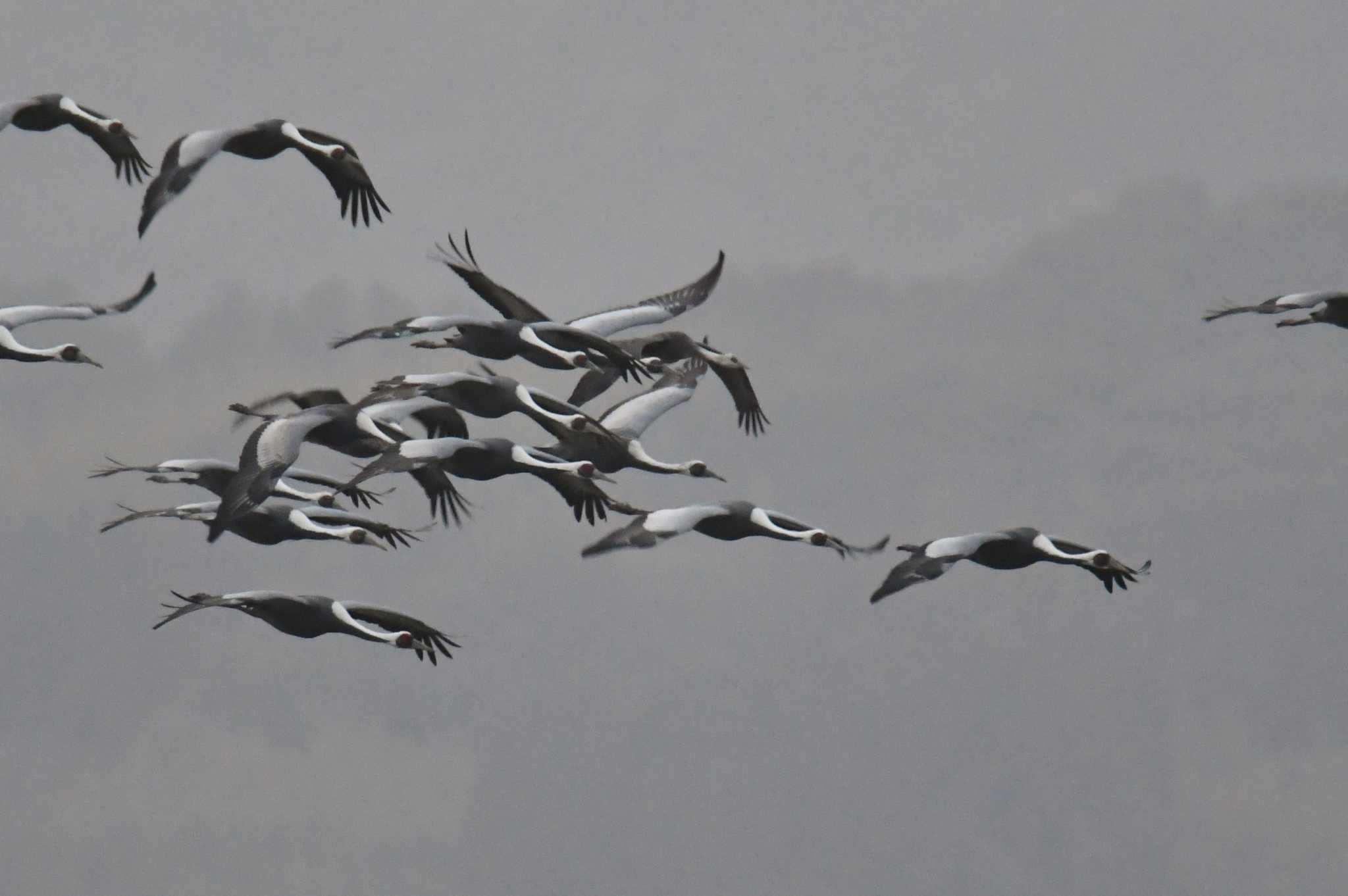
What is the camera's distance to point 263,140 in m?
32.8

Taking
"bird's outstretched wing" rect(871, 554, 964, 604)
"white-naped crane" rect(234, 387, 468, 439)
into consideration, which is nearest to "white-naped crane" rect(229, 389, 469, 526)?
"white-naped crane" rect(234, 387, 468, 439)

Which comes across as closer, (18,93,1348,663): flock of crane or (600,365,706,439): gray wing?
(18,93,1348,663): flock of crane

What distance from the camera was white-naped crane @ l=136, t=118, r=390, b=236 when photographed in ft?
105

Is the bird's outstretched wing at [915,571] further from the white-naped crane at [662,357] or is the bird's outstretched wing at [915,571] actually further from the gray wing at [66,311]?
the gray wing at [66,311]

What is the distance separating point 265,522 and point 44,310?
5808 millimetres

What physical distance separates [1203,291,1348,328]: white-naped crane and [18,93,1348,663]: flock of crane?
0.03 m

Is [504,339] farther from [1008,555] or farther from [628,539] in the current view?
[1008,555]

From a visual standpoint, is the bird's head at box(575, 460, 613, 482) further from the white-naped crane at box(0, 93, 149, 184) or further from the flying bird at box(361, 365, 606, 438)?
the white-naped crane at box(0, 93, 149, 184)

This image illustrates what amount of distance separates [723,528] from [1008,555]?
3.57m

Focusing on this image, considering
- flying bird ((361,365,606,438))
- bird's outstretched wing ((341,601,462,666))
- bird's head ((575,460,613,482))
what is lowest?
bird's outstretched wing ((341,601,462,666))

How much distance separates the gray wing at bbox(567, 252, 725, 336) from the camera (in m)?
38.0

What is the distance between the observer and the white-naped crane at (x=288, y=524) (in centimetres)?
3219

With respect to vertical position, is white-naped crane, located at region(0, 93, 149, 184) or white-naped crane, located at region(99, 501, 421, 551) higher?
white-naped crane, located at region(0, 93, 149, 184)

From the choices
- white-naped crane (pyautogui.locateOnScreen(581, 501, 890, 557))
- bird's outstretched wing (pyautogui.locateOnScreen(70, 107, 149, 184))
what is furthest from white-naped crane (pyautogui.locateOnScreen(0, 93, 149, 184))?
white-naped crane (pyautogui.locateOnScreen(581, 501, 890, 557))
